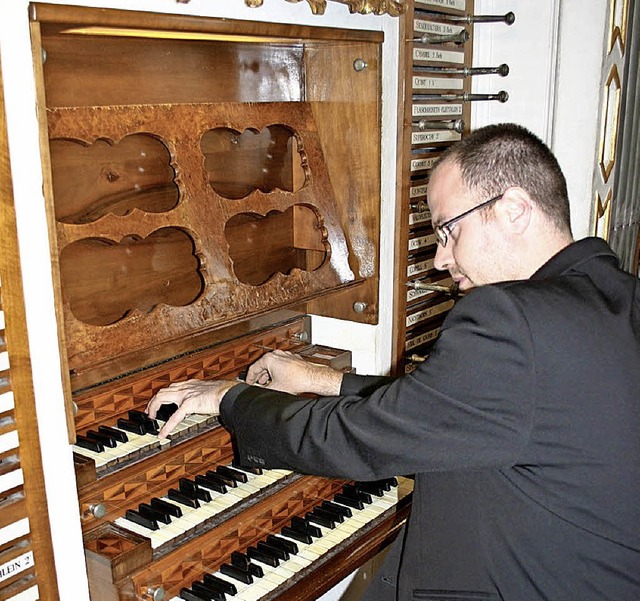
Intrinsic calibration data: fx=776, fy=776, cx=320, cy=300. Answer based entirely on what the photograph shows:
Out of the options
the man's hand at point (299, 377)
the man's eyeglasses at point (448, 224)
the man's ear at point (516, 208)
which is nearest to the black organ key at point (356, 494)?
the man's hand at point (299, 377)

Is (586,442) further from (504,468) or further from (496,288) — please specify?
(496,288)

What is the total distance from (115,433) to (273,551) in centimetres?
48

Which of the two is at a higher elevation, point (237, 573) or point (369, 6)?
point (369, 6)

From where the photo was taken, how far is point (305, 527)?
2.02 m

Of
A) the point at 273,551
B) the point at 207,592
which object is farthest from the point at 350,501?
the point at 207,592

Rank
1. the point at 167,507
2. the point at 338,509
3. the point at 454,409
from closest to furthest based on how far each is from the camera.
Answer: the point at 454,409 < the point at 167,507 < the point at 338,509

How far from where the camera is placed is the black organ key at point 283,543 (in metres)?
1.93

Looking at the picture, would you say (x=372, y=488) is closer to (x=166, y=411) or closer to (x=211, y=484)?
(x=211, y=484)

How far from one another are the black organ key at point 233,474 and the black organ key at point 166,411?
0.62 ft

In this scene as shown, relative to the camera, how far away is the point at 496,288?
55.0 inches

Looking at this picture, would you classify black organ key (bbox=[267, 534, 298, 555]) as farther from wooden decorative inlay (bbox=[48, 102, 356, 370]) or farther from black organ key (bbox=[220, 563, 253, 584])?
wooden decorative inlay (bbox=[48, 102, 356, 370])

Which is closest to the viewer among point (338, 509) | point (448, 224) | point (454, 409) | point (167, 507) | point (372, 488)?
point (454, 409)

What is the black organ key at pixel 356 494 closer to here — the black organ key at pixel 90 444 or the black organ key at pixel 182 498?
the black organ key at pixel 182 498

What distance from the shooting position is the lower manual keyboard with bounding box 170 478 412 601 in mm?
1772
